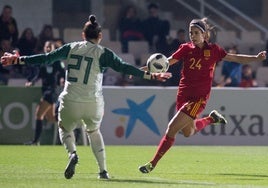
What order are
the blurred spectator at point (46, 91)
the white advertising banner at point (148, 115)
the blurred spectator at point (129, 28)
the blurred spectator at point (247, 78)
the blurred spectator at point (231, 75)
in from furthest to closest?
the blurred spectator at point (129, 28) → the blurred spectator at point (247, 78) → the blurred spectator at point (231, 75) → the white advertising banner at point (148, 115) → the blurred spectator at point (46, 91)

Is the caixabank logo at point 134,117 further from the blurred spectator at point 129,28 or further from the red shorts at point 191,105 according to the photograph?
the red shorts at point 191,105

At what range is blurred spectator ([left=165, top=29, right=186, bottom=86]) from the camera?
84.6 ft

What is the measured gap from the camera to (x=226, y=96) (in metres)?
24.2

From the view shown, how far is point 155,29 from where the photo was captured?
92.3 ft

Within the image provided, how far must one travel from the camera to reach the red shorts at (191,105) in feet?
51.7

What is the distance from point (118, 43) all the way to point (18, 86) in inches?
184

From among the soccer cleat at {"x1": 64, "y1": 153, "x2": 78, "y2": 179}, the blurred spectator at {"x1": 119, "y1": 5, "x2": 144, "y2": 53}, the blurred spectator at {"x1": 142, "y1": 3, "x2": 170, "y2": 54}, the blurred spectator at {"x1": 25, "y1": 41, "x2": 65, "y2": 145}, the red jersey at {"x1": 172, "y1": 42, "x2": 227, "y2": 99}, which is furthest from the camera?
the blurred spectator at {"x1": 119, "y1": 5, "x2": 144, "y2": 53}

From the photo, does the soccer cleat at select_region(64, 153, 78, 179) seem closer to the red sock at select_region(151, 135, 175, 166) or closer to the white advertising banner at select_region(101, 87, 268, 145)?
the red sock at select_region(151, 135, 175, 166)

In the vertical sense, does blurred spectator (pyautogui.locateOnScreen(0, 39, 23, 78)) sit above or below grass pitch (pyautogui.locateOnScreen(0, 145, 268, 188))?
above

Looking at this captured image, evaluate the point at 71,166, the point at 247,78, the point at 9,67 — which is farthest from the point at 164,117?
the point at 71,166

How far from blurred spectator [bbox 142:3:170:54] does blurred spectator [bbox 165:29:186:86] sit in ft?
2.34

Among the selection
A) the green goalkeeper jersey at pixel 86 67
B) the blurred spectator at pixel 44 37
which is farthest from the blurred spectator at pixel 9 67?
the green goalkeeper jersey at pixel 86 67

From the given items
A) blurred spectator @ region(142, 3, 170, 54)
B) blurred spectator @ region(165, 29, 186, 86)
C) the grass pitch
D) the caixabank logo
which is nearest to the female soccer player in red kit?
the grass pitch

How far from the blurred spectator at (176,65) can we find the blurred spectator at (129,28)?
1.50 m
